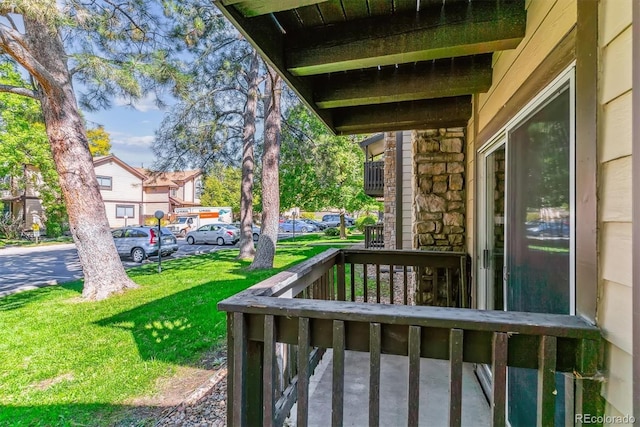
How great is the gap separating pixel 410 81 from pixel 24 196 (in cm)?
2535

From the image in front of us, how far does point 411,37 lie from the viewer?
1827 millimetres

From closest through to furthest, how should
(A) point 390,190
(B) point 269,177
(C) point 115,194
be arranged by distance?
(A) point 390,190
(B) point 269,177
(C) point 115,194

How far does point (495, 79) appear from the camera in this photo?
7.38 ft

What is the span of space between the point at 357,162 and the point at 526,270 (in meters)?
16.5

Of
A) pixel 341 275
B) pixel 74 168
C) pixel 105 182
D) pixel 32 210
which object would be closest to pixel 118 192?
pixel 105 182

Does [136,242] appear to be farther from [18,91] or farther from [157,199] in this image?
[157,199]

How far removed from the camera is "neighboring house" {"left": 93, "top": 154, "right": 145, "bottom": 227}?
22906 millimetres

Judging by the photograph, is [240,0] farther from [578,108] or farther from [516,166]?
[516,166]

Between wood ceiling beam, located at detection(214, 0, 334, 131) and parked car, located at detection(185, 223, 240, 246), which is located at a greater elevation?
wood ceiling beam, located at detection(214, 0, 334, 131)

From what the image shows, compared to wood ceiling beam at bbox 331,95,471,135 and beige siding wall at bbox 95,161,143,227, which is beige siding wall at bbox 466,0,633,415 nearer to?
wood ceiling beam at bbox 331,95,471,135

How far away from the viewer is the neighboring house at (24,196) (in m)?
17.6

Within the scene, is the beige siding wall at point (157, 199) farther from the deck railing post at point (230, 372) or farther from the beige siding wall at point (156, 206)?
the deck railing post at point (230, 372)

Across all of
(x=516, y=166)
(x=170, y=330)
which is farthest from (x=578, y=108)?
(x=170, y=330)

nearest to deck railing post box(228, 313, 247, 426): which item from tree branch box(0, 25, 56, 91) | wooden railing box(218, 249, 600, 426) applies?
wooden railing box(218, 249, 600, 426)
